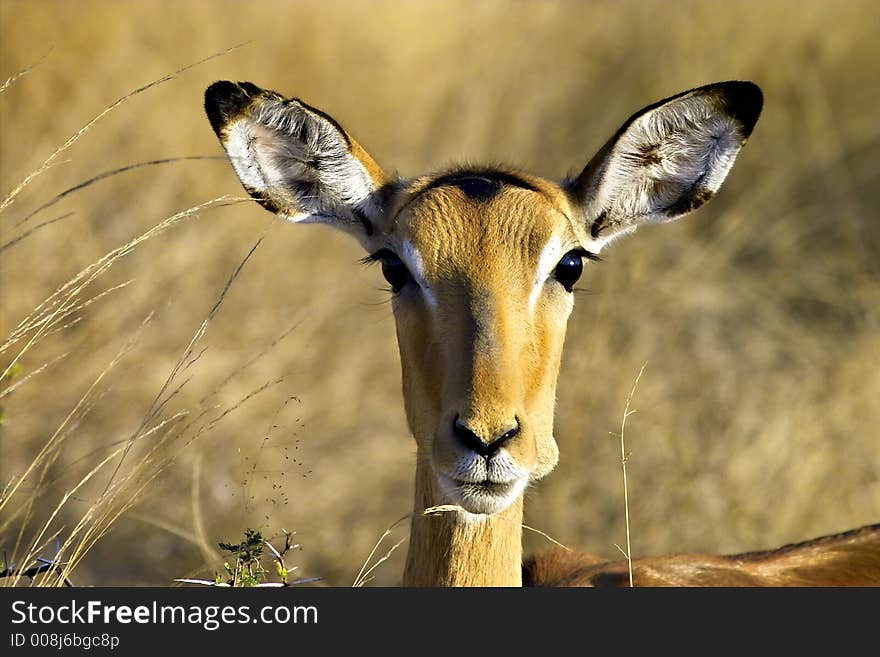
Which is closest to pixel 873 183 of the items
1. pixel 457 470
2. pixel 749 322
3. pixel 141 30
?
pixel 749 322

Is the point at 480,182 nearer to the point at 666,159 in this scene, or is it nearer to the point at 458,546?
the point at 666,159

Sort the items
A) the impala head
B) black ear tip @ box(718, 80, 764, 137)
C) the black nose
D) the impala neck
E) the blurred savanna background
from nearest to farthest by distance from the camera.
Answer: the black nose < the impala head < the impala neck < black ear tip @ box(718, 80, 764, 137) < the blurred savanna background

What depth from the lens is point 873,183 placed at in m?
12.0

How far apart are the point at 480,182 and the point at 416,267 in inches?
19.6

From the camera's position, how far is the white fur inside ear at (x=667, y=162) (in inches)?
193

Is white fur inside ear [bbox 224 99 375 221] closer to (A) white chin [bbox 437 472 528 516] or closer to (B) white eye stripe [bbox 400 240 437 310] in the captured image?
(B) white eye stripe [bbox 400 240 437 310]

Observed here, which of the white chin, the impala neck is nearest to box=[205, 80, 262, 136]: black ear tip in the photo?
the impala neck

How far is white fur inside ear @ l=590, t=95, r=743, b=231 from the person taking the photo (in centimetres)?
491

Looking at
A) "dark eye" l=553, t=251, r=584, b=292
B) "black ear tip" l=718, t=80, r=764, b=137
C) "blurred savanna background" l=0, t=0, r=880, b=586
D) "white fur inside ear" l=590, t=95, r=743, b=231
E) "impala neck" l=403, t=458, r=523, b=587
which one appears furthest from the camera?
"blurred savanna background" l=0, t=0, r=880, b=586

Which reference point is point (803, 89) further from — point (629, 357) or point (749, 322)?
point (629, 357)

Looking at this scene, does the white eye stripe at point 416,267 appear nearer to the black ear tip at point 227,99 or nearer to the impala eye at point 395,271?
the impala eye at point 395,271

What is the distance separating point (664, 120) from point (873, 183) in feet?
25.4

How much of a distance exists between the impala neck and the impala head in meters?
0.12
